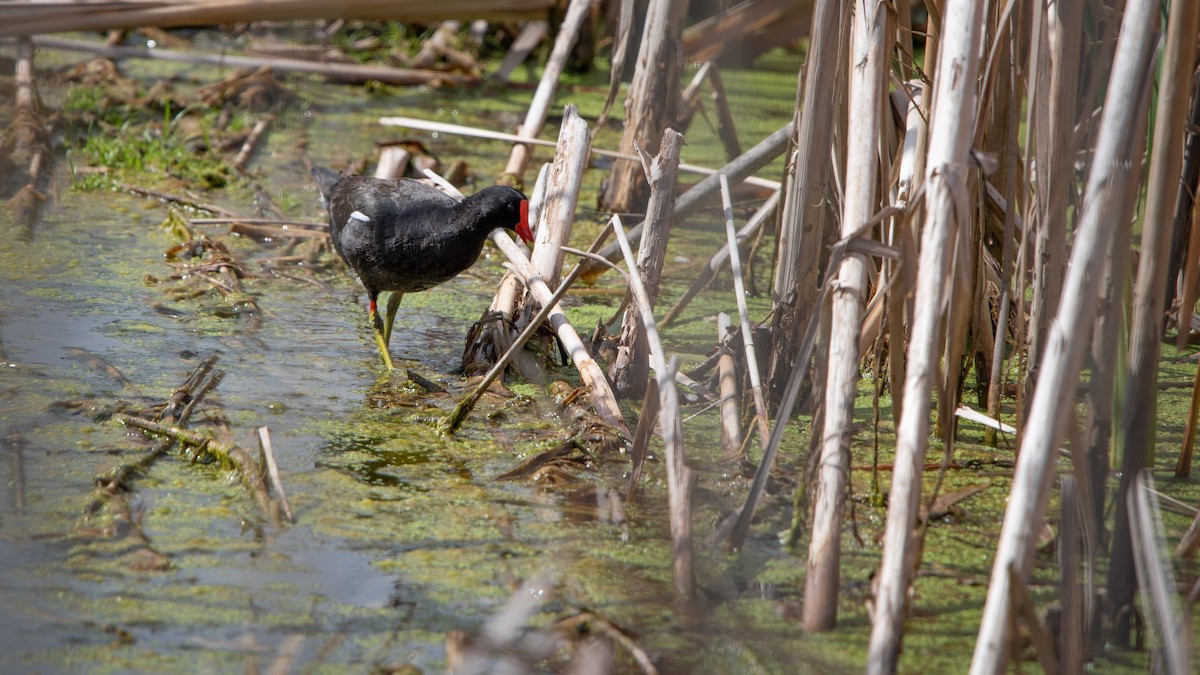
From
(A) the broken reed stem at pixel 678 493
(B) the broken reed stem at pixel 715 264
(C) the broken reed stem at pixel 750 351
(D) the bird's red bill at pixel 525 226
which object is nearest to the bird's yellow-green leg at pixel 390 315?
(D) the bird's red bill at pixel 525 226

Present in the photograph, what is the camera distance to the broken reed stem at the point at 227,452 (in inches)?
93.8

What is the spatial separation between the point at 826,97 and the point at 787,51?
392cm

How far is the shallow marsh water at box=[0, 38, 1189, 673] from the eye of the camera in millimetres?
1968

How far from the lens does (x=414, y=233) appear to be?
3.46 meters

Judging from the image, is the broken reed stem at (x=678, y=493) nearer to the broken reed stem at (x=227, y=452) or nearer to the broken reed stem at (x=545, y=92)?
the broken reed stem at (x=227, y=452)

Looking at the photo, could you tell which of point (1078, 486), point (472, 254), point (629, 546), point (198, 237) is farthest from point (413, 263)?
point (1078, 486)

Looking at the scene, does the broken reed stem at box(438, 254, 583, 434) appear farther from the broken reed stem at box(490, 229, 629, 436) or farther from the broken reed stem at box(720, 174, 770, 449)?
the broken reed stem at box(720, 174, 770, 449)

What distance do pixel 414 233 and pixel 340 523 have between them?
1295 mm

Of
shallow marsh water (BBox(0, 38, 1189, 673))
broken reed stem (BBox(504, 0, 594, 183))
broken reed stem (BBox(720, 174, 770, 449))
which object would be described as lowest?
shallow marsh water (BBox(0, 38, 1189, 673))

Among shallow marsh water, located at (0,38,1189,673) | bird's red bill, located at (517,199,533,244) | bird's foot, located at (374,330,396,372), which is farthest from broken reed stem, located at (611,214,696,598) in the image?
bird's red bill, located at (517,199,533,244)

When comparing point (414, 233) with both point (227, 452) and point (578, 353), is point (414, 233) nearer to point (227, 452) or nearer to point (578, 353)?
point (578, 353)

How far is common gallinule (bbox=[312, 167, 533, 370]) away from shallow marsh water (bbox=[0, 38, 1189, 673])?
0.76ft

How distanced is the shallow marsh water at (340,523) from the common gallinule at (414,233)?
233 mm

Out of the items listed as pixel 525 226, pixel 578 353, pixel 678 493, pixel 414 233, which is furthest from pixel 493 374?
pixel 525 226
